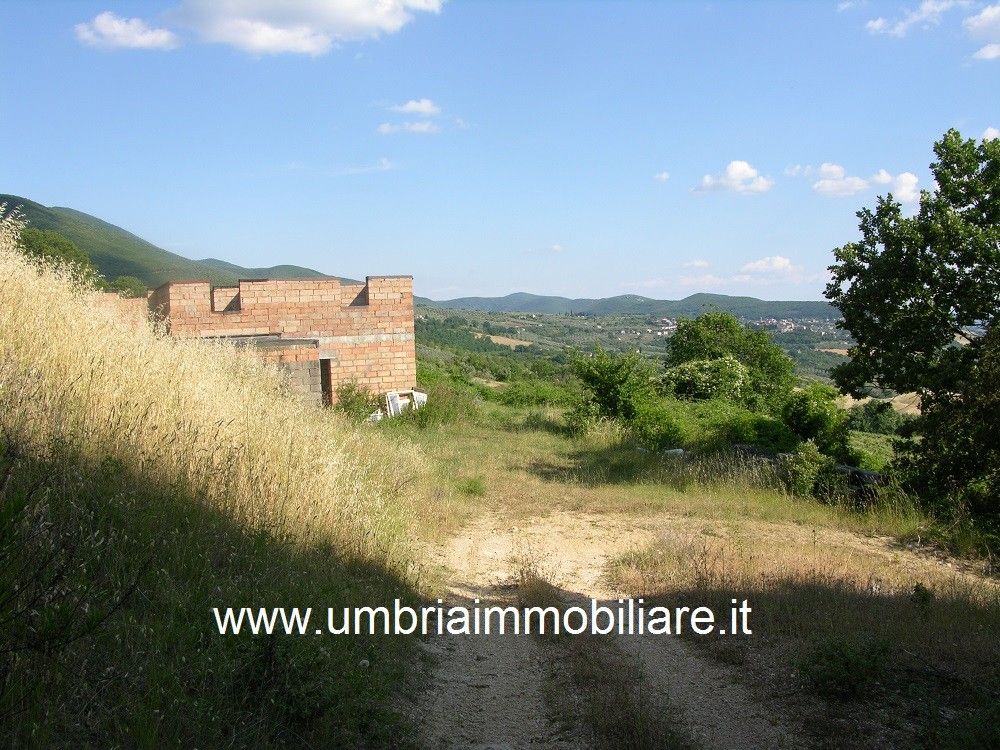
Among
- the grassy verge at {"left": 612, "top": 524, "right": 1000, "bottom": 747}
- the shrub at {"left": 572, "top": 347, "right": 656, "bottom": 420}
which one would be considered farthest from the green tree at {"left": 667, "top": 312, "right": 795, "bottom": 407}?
the grassy verge at {"left": 612, "top": 524, "right": 1000, "bottom": 747}

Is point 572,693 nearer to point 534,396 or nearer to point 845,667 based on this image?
point 845,667

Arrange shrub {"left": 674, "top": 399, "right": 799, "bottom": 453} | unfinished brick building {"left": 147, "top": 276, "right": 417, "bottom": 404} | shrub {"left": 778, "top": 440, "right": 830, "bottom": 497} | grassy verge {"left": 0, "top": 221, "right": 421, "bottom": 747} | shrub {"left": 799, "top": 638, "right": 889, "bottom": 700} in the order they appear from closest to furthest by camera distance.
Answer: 1. grassy verge {"left": 0, "top": 221, "right": 421, "bottom": 747}
2. shrub {"left": 799, "top": 638, "right": 889, "bottom": 700}
3. shrub {"left": 778, "top": 440, "right": 830, "bottom": 497}
4. shrub {"left": 674, "top": 399, "right": 799, "bottom": 453}
5. unfinished brick building {"left": 147, "top": 276, "right": 417, "bottom": 404}

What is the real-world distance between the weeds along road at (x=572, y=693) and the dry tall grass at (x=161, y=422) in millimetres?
1391

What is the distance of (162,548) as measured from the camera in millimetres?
4695

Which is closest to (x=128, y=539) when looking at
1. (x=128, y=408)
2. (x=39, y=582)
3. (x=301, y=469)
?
(x=39, y=582)

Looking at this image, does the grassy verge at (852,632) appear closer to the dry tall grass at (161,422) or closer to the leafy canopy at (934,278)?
the dry tall grass at (161,422)

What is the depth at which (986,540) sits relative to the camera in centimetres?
1012

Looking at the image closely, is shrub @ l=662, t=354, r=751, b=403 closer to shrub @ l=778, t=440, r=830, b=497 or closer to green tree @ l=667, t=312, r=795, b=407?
green tree @ l=667, t=312, r=795, b=407

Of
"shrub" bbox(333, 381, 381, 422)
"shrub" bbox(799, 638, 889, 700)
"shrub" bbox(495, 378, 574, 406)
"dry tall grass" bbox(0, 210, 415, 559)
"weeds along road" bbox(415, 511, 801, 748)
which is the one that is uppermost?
"dry tall grass" bbox(0, 210, 415, 559)

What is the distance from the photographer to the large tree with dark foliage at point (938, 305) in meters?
11.6

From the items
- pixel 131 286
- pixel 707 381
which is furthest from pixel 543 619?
pixel 707 381

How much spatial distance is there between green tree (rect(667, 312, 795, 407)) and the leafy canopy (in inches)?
878

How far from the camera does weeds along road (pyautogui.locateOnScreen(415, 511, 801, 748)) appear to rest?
445cm

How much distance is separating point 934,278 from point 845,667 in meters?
10.1
